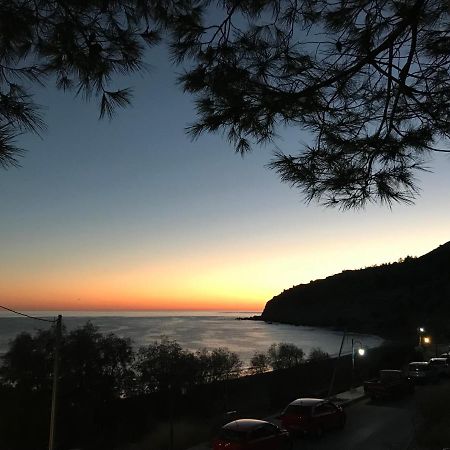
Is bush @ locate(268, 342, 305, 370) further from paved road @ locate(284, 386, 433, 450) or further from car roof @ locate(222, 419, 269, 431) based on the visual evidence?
car roof @ locate(222, 419, 269, 431)

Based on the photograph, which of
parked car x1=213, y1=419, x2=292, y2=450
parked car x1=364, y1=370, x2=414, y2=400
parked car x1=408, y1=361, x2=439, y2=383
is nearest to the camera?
parked car x1=213, y1=419, x2=292, y2=450

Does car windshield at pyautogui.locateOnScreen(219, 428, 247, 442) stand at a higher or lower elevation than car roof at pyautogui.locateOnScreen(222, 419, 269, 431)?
lower

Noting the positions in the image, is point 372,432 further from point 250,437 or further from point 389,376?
point 389,376

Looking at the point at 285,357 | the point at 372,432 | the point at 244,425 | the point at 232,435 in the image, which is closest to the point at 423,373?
the point at 372,432

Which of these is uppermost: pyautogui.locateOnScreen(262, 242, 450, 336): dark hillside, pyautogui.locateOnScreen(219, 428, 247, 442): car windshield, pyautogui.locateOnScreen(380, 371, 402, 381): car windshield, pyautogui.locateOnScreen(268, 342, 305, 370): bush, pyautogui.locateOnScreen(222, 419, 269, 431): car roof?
pyautogui.locateOnScreen(262, 242, 450, 336): dark hillside

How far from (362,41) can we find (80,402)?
33.6 m

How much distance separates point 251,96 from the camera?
19.4 feet

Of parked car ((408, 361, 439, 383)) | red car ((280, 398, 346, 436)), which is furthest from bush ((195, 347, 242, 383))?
red car ((280, 398, 346, 436))

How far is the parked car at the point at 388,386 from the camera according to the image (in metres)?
25.6

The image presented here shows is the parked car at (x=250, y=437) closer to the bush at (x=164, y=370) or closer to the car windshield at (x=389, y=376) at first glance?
the car windshield at (x=389, y=376)

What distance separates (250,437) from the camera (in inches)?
557

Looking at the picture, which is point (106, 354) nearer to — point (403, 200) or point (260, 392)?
point (260, 392)

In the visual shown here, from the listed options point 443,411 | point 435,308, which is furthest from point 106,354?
point 435,308

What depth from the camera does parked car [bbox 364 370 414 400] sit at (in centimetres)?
2559
